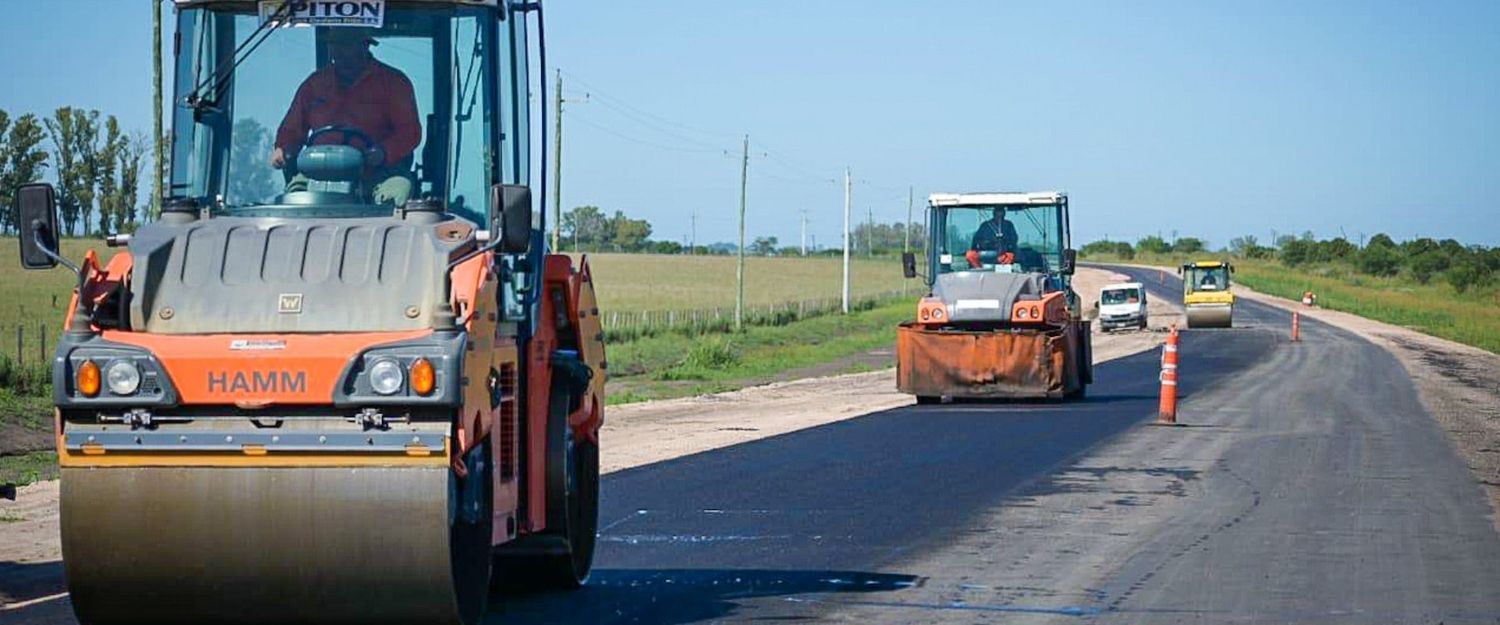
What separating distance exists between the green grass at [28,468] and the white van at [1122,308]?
161 ft

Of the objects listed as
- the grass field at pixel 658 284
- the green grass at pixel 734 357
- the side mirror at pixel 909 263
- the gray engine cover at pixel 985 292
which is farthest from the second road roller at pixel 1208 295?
the side mirror at pixel 909 263

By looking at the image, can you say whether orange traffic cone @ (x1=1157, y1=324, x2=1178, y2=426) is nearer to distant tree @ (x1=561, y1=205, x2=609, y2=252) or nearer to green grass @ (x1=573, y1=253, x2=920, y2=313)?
green grass @ (x1=573, y1=253, x2=920, y2=313)

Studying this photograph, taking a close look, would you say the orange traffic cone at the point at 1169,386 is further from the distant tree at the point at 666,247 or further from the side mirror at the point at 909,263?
the distant tree at the point at 666,247

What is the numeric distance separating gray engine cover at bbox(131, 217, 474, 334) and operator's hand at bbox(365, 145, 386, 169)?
572mm

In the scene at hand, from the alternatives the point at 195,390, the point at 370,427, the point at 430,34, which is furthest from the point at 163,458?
the point at 430,34

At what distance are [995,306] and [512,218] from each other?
64.6ft

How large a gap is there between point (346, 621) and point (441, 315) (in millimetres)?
1165

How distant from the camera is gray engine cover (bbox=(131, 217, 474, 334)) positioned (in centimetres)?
750

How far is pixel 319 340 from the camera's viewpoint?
722 centimetres

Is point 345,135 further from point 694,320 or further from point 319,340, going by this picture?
point 694,320

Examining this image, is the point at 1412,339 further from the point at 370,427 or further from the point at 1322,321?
the point at 370,427

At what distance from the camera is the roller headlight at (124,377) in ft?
23.3

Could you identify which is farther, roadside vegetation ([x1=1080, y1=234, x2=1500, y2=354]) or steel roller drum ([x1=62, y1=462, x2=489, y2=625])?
roadside vegetation ([x1=1080, y1=234, x2=1500, y2=354])

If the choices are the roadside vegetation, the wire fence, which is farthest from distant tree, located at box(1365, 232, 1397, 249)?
the wire fence
